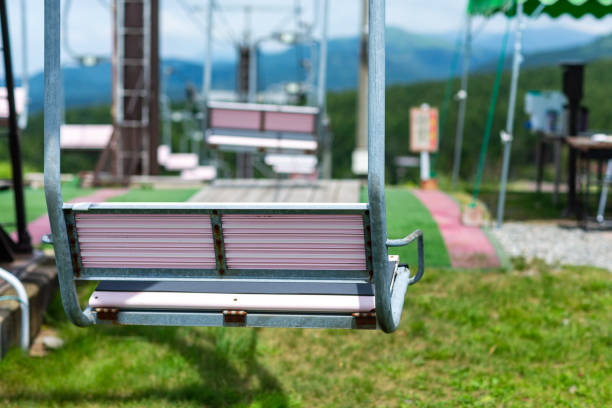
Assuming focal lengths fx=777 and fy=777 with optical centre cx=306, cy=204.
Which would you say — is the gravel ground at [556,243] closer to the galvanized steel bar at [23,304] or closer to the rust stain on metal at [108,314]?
the galvanized steel bar at [23,304]

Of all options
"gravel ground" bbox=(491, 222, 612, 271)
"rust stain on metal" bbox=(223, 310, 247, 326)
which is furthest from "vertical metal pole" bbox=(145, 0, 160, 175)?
"rust stain on metal" bbox=(223, 310, 247, 326)

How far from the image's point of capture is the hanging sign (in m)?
10.4

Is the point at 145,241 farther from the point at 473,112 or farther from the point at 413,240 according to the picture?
the point at 473,112

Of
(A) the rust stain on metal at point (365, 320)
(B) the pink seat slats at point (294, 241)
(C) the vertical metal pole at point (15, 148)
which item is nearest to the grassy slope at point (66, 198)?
(C) the vertical metal pole at point (15, 148)

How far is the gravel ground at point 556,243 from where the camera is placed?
21.8 feet

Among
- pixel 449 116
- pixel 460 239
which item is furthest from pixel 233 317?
pixel 449 116

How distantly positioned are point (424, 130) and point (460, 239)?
394 cm

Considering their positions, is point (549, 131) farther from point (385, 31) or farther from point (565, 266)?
point (385, 31)

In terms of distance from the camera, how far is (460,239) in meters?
6.73

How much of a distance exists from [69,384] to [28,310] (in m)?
0.56

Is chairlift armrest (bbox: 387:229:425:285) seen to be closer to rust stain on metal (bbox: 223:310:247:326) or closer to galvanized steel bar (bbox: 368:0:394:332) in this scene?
galvanized steel bar (bbox: 368:0:394:332)

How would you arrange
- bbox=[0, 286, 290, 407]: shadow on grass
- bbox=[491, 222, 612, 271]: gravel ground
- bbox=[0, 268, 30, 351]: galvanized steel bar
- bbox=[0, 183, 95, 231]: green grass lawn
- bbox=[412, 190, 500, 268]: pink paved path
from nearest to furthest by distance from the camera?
bbox=[0, 286, 290, 407]: shadow on grass
bbox=[0, 268, 30, 351]: galvanized steel bar
bbox=[412, 190, 500, 268]: pink paved path
bbox=[491, 222, 612, 271]: gravel ground
bbox=[0, 183, 95, 231]: green grass lawn

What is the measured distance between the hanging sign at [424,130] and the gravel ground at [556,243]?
221cm

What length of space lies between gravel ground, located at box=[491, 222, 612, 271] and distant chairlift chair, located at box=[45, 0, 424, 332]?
4.18 metres
